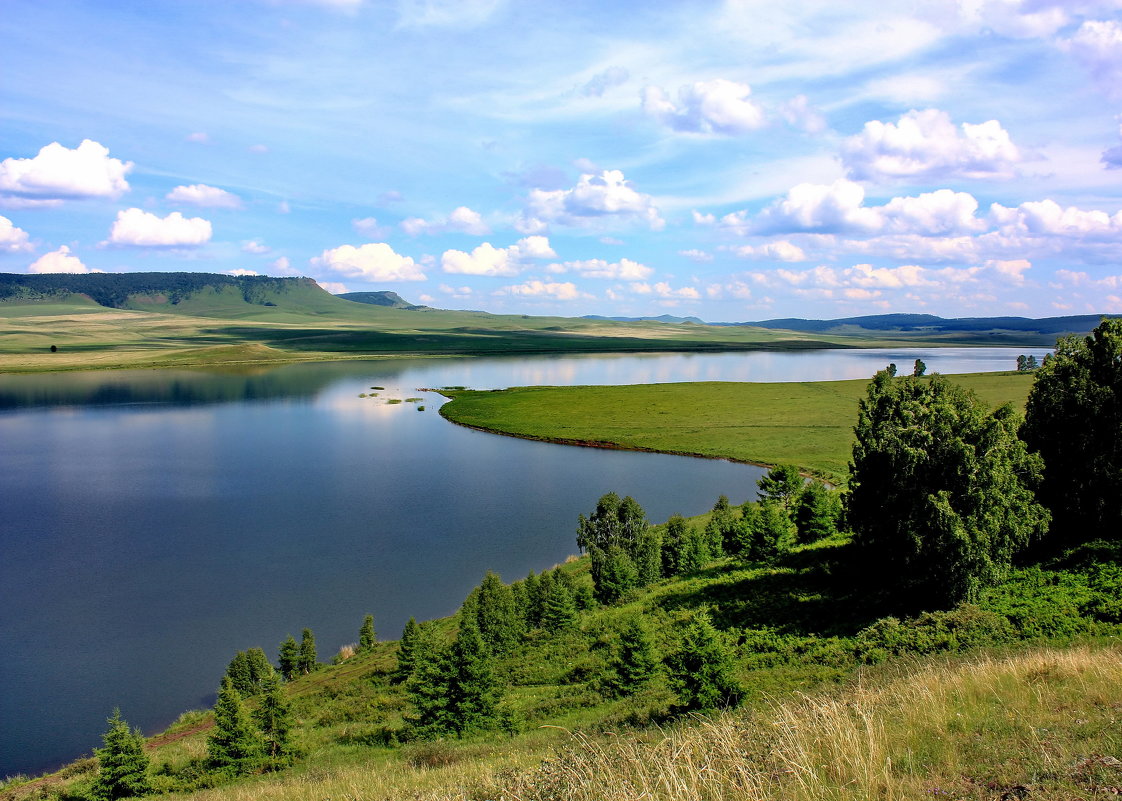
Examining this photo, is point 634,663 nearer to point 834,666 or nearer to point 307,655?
point 834,666

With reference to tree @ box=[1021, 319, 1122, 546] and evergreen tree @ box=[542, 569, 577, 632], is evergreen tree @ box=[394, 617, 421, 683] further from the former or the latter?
tree @ box=[1021, 319, 1122, 546]

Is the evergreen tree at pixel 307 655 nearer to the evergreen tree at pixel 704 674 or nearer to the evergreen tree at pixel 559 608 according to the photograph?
the evergreen tree at pixel 559 608

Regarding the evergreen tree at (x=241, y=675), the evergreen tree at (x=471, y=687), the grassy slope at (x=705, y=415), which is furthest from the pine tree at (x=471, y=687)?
the grassy slope at (x=705, y=415)

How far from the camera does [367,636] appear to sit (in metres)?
28.8

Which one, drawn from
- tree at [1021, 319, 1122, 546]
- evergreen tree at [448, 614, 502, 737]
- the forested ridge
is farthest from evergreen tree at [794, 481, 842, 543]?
evergreen tree at [448, 614, 502, 737]

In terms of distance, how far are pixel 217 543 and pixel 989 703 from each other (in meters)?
43.1

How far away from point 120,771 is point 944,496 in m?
21.2

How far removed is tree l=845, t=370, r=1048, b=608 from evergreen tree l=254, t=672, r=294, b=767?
55.8 ft

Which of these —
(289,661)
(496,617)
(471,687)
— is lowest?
(289,661)

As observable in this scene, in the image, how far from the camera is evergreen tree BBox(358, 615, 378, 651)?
28.5 metres

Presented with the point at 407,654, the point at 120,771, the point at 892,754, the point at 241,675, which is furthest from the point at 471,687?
the point at 241,675

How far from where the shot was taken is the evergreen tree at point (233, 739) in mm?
16016

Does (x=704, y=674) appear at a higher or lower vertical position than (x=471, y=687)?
higher

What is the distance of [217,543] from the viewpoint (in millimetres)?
41469
